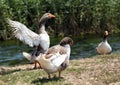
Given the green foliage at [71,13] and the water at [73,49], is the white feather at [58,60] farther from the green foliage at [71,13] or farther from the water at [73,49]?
the green foliage at [71,13]

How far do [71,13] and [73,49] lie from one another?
8308 mm

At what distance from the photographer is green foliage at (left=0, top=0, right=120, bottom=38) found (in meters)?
30.0

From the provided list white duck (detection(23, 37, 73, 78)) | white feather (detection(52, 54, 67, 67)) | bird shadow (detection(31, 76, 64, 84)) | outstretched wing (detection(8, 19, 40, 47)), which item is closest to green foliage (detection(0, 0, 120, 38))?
outstretched wing (detection(8, 19, 40, 47))

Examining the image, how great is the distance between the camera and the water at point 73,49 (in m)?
20.1

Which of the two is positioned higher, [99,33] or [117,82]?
[117,82]

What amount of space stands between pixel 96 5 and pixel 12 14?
20.8 feet

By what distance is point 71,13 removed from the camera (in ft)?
101

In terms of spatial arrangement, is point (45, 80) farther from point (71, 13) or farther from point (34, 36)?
point (71, 13)

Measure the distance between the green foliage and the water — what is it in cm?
271

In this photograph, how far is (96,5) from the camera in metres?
31.3

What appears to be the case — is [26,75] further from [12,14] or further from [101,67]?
[12,14]

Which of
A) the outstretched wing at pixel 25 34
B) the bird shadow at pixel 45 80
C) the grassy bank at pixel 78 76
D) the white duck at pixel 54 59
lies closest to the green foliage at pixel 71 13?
the outstretched wing at pixel 25 34

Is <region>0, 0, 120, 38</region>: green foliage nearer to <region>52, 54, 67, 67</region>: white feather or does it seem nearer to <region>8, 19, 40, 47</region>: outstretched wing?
<region>8, 19, 40, 47</region>: outstretched wing

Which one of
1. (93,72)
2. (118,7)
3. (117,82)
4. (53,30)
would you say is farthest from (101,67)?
(118,7)
